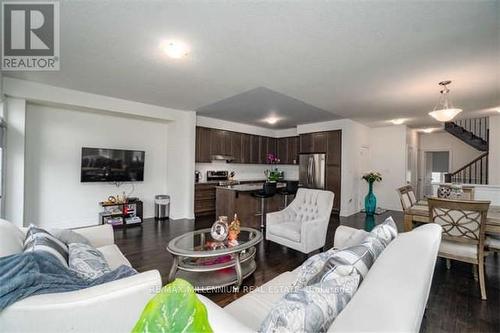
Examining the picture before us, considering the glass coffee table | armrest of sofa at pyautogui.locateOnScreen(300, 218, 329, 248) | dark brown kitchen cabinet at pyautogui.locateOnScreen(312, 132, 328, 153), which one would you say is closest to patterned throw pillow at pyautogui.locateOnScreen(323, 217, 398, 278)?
the glass coffee table

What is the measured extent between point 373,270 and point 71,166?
17.2 feet

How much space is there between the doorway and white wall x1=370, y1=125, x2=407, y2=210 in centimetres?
281

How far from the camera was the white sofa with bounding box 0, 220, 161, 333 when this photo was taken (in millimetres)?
900

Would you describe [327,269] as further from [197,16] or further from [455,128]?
[455,128]

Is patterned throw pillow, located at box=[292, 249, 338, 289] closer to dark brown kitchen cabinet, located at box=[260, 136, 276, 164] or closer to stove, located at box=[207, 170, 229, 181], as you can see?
stove, located at box=[207, 170, 229, 181]

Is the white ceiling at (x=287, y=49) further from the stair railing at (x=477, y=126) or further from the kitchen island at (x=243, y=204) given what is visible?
the stair railing at (x=477, y=126)

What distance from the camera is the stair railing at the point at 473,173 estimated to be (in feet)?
21.4

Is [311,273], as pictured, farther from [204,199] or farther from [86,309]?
[204,199]

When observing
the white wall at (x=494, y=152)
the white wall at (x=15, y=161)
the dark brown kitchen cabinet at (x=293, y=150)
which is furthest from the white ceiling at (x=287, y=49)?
the dark brown kitchen cabinet at (x=293, y=150)

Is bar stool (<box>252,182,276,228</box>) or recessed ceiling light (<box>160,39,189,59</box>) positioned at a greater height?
recessed ceiling light (<box>160,39,189,59</box>)

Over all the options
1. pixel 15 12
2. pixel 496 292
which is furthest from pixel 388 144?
pixel 15 12

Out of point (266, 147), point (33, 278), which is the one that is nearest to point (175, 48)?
point (33, 278)

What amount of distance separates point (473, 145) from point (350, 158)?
4.14 m

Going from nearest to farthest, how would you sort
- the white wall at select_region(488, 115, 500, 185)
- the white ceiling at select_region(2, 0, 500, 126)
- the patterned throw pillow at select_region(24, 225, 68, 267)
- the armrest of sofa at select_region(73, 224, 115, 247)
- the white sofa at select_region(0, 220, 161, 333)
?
the white sofa at select_region(0, 220, 161, 333)
the patterned throw pillow at select_region(24, 225, 68, 267)
the white ceiling at select_region(2, 0, 500, 126)
the armrest of sofa at select_region(73, 224, 115, 247)
the white wall at select_region(488, 115, 500, 185)
